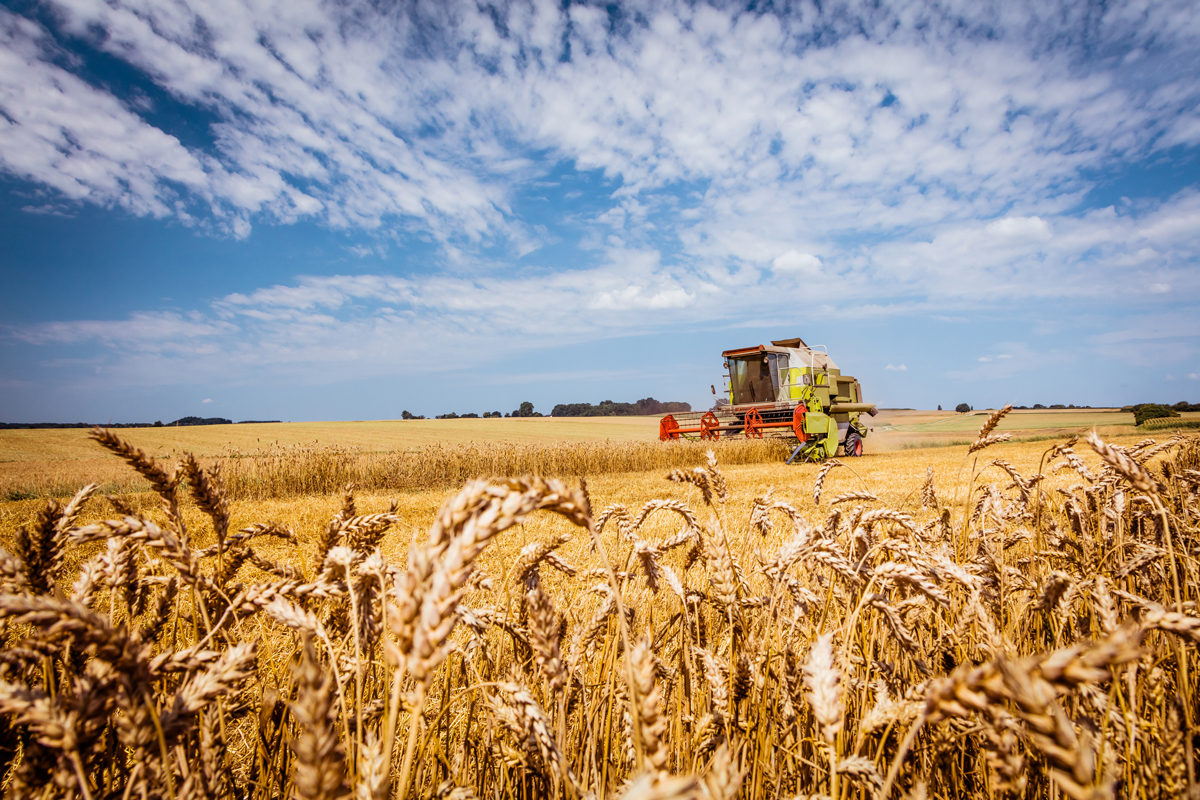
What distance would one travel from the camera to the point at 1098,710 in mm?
1317

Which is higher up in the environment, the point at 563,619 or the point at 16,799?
the point at 16,799

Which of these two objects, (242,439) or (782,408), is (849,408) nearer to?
(782,408)

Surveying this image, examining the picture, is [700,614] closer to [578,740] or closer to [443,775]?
[578,740]

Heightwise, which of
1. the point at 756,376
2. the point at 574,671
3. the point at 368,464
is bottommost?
the point at 368,464

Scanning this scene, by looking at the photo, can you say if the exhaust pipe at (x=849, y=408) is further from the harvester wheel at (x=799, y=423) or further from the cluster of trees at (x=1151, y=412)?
the cluster of trees at (x=1151, y=412)

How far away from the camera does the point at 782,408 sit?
18.0 meters

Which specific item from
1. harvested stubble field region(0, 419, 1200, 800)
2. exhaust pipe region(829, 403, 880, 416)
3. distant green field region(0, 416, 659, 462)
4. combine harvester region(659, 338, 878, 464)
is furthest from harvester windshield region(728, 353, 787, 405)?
harvested stubble field region(0, 419, 1200, 800)

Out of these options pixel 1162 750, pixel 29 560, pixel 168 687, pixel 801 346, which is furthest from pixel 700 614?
pixel 801 346

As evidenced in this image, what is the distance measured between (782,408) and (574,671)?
1745 centimetres

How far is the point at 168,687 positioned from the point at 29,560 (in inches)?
28.1

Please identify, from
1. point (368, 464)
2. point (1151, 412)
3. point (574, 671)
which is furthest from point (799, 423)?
point (1151, 412)

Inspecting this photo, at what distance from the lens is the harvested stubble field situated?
0.58 m

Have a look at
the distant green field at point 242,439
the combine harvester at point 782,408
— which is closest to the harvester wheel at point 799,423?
the combine harvester at point 782,408

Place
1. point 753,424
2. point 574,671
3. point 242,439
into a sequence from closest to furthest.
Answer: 1. point 574,671
2. point 753,424
3. point 242,439
